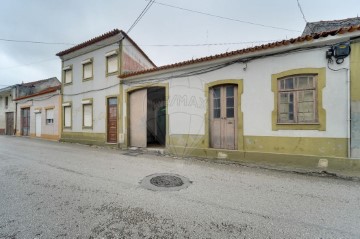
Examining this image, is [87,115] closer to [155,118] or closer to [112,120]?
[112,120]

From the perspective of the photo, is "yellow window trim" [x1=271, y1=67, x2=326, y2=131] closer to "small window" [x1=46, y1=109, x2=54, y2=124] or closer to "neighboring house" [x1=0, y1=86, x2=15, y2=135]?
"small window" [x1=46, y1=109, x2=54, y2=124]

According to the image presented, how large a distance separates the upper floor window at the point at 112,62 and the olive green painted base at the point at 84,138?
3.88 meters

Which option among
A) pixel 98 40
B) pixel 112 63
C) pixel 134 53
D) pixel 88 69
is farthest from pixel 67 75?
pixel 134 53

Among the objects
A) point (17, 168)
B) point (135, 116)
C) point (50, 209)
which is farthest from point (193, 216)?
point (135, 116)

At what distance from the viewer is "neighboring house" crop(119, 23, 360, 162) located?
5.38 m

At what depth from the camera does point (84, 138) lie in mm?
11719

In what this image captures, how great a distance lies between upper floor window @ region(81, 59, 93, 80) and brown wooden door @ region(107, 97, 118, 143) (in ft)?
8.56

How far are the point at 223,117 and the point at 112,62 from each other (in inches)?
299

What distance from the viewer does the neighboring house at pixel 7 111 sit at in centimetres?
1931

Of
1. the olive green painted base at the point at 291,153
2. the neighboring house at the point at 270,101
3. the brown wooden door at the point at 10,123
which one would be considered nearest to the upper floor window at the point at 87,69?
the neighboring house at the point at 270,101

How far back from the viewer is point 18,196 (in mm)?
3756

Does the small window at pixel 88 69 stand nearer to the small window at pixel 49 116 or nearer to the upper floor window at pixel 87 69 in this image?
the upper floor window at pixel 87 69

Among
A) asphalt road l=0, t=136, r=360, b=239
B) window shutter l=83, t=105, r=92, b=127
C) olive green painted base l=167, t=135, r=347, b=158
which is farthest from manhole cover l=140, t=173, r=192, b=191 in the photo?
window shutter l=83, t=105, r=92, b=127

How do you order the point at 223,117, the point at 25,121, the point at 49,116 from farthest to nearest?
1. the point at 25,121
2. the point at 49,116
3. the point at 223,117
